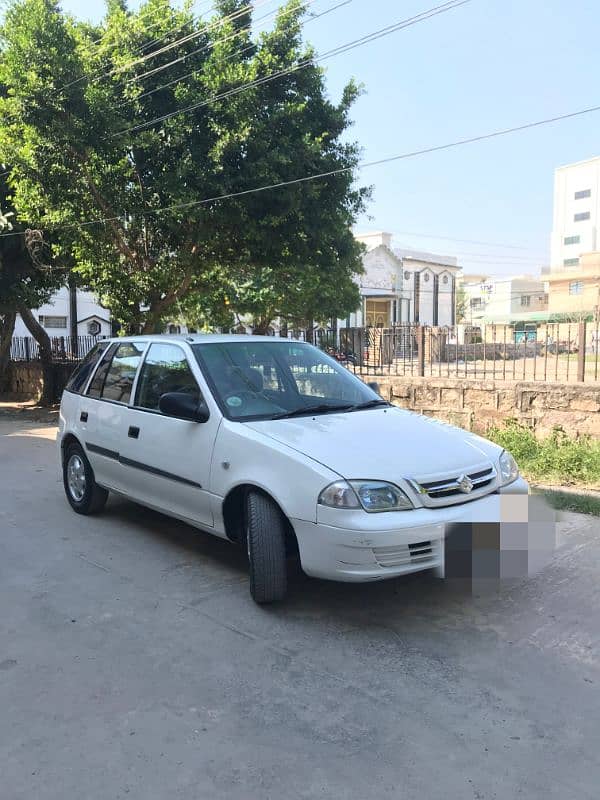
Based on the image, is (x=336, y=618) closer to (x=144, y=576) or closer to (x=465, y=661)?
(x=465, y=661)

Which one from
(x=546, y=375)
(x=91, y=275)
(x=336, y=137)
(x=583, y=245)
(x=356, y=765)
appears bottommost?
(x=356, y=765)

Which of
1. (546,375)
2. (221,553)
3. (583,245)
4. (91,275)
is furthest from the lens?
(583,245)

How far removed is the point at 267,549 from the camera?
3.89 m

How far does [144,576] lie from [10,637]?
1.10m

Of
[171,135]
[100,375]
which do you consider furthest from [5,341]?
[100,375]

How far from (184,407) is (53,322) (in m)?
36.7

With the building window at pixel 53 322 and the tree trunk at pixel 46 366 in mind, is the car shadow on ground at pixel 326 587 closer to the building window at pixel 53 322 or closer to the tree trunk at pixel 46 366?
the tree trunk at pixel 46 366

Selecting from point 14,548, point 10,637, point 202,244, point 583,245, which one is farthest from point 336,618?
point 583,245

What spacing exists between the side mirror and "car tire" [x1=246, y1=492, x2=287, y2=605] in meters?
0.83

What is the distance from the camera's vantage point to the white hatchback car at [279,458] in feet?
12.0

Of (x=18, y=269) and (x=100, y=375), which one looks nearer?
(x=100, y=375)

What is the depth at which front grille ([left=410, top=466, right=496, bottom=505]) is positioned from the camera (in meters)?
3.72

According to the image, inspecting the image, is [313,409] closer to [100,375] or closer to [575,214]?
[100,375]

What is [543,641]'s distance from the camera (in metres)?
3.67
